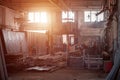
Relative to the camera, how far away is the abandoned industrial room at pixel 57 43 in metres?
9.89

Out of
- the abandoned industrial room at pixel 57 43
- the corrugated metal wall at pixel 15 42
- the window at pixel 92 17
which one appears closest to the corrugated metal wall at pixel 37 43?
the abandoned industrial room at pixel 57 43

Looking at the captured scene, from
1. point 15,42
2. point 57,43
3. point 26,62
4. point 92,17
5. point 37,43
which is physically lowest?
point 26,62

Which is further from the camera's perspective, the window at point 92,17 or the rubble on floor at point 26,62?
the window at point 92,17

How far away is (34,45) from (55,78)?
9425 mm

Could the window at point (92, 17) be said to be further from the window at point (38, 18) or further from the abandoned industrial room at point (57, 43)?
the window at point (38, 18)

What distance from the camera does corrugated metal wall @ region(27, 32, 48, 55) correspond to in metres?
17.9

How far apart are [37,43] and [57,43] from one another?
10.5ft

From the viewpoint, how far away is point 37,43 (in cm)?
1884

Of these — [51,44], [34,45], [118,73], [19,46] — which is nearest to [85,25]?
[51,44]

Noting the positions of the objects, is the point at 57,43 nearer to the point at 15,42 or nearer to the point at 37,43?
the point at 37,43

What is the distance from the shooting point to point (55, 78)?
912 cm

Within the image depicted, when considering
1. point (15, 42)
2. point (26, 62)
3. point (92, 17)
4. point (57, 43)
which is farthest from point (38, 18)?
point (26, 62)

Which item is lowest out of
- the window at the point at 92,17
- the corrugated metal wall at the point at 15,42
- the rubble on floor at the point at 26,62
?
the rubble on floor at the point at 26,62

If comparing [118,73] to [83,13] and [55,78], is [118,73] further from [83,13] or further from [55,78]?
[83,13]
